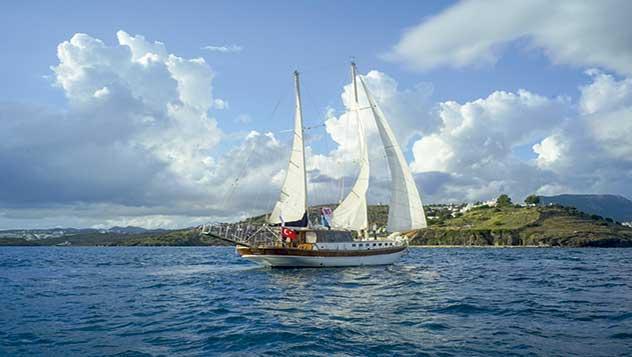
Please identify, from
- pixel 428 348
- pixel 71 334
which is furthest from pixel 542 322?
pixel 71 334

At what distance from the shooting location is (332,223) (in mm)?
61750

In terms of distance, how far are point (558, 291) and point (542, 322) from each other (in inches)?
565

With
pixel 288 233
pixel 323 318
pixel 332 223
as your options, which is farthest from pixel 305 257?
pixel 323 318

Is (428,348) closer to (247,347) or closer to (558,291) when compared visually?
(247,347)

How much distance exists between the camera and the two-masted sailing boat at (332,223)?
57094 millimetres

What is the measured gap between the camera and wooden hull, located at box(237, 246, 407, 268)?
2195 inches

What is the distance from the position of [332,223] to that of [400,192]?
32.0 feet

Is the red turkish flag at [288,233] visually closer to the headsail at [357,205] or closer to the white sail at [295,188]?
the white sail at [295,188]

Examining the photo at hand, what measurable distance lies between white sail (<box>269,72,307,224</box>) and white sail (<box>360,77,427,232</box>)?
1109 centimetres

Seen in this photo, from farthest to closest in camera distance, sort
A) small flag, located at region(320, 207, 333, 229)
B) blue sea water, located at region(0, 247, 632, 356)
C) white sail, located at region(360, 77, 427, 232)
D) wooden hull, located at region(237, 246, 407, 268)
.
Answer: white sail, located at region(360, 77, 427, 232), small flag, located at region(320, 207, 333, 229), wooden hull, located at region(237, 246, 407, 268), blue sea water, located at region(0, 247, 632, 356)

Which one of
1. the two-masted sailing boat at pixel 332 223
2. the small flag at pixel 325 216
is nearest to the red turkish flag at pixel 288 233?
the two-masted sailing boat at pixel 332 223

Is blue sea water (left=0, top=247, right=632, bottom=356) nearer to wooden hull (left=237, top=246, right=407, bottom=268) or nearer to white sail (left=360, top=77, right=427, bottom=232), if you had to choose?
wooden hull (left=237, top=246, right=407, bottom=268)

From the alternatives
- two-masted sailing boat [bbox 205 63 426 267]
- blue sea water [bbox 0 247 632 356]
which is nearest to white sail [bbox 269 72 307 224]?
two-masted sailing boat [bbox 205 63 426 267]

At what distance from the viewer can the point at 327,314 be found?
26812 millimetres
